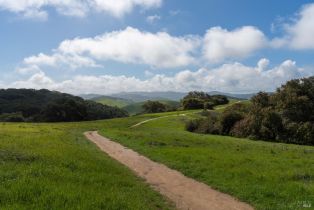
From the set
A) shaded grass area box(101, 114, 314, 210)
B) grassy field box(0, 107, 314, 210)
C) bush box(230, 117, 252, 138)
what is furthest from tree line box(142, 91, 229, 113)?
grassy field box(0, 107, 314, 210)

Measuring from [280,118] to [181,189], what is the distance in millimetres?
41038

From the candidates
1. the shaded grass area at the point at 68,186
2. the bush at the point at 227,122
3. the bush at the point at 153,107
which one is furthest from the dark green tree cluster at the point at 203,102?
the shaded grass area at the point at 68,186

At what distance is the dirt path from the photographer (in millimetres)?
15484

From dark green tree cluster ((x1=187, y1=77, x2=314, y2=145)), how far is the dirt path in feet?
104

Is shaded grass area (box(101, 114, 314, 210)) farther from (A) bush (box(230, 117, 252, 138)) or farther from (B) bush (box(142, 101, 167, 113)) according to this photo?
(B) bush (box(142, 101, 167, 113))

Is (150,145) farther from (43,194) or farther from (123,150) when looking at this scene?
(43,194)

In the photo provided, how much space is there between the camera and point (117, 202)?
14.1 metres

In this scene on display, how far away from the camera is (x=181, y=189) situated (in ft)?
60.4

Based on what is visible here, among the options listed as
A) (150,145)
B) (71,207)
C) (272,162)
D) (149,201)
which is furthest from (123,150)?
(71,207)

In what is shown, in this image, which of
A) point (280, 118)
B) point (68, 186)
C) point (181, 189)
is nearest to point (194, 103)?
point (280, 118)

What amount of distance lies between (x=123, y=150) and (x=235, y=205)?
797 inches

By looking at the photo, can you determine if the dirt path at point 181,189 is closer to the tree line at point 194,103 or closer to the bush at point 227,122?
the bush at point 227,122

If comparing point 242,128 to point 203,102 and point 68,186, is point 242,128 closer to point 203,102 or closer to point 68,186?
point 68,186

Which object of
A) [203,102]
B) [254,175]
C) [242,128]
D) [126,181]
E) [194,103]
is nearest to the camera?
[126,181]
